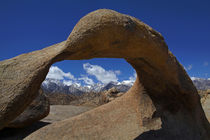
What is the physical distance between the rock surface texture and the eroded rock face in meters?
2.25

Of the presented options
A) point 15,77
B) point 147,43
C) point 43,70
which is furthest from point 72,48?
point 147,43

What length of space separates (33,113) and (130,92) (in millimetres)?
3558

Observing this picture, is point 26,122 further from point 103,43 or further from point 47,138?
point 103,43

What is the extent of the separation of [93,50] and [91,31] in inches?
14.5

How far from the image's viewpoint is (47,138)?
11.8ft

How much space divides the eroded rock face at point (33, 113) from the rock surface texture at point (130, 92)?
2.25m

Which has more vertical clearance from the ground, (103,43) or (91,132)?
(103,43)

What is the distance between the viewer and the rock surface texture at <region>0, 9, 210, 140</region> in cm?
200

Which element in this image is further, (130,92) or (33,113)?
(33,113)

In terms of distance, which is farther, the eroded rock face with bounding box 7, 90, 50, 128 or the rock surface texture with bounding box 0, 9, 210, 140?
the eroded rock face with bounding box 7, 90, 50, 128

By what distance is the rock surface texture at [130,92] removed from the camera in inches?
78.7

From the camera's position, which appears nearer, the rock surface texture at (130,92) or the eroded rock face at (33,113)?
the rock surface texture at (130,92)

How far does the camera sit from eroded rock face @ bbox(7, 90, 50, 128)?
5719 mm

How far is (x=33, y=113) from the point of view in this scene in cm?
592
